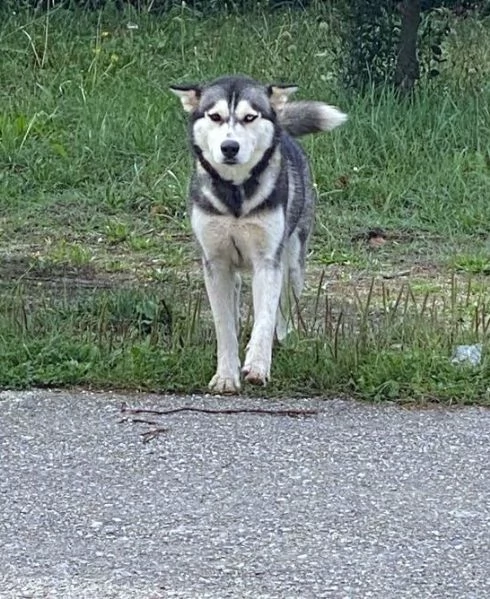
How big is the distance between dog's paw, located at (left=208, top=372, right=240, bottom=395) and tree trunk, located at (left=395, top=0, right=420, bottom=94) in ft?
17.2

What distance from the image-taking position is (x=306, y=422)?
544cm

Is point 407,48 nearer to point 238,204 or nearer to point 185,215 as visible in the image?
point 185,215

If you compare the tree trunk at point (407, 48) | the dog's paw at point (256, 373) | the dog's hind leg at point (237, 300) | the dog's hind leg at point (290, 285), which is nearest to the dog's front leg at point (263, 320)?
the dog's paw at point (256, 373)

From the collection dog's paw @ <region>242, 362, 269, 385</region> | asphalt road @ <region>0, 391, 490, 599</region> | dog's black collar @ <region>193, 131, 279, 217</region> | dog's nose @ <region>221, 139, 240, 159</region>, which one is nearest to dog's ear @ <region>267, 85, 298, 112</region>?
dog's black collar @ <region>193, 131, 279, 217</region>

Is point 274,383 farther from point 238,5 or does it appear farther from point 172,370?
point 238,5

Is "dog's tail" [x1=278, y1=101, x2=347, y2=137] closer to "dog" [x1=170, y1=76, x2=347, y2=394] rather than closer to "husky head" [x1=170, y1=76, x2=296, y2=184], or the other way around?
"dog" [x1=170, y1=76, x2=347, y2=394]

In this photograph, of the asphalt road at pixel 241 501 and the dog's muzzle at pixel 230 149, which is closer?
the asphalt road at pixel 241 501

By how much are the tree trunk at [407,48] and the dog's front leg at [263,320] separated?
15.7 feet

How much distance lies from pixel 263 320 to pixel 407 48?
5.21 meters

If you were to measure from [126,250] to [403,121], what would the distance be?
2.51m

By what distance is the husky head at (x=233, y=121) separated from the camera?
5.87m

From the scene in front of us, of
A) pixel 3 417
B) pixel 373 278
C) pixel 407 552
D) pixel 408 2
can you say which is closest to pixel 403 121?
pixel 408 2

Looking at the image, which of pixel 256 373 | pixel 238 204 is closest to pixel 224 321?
pixel 256 373

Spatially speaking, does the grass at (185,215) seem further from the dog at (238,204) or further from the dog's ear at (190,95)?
the dog's ear at (190,95)
